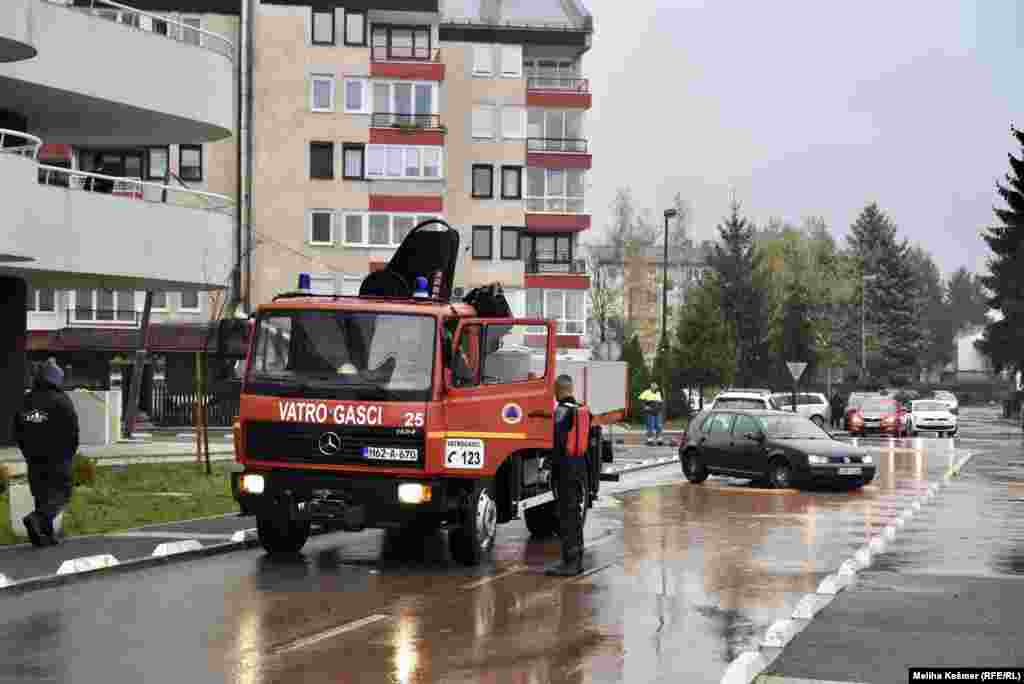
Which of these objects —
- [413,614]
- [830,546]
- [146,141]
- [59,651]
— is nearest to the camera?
[59,651]

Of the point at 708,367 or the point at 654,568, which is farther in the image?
the point at 708,367

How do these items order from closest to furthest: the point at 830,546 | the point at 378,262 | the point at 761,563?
the point at 761,563
the point at 830,546
the point at 378,262

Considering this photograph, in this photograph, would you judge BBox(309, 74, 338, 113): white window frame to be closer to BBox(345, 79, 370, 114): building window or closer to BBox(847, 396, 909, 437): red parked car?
BBox(345, 79, 370, 114): building window

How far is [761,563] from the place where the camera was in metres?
16.5

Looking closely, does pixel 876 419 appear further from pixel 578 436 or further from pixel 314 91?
pixel 578 436

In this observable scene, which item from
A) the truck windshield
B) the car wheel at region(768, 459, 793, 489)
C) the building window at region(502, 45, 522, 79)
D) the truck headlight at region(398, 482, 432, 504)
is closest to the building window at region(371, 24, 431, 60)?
the building window at region(502, 45, 522, 79)

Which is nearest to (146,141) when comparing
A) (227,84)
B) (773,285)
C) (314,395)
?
(227,84)

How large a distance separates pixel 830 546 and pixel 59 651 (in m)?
10.5

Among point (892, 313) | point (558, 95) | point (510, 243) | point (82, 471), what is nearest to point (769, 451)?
point (82, 471)

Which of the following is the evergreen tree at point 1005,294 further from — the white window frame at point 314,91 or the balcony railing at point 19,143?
the balcony railing at point 19,143

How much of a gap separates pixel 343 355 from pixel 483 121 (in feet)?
192

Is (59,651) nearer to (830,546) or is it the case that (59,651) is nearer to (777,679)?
(777,679)

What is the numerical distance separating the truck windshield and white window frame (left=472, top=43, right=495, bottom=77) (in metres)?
58.8

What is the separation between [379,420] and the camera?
15328 mm
